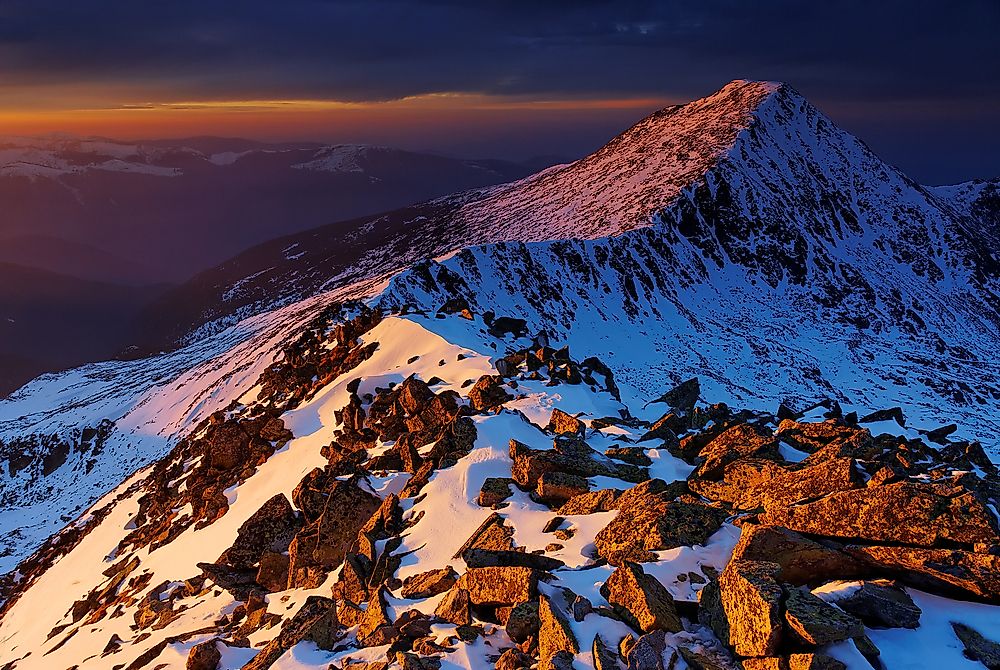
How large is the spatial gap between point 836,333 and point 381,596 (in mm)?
82826

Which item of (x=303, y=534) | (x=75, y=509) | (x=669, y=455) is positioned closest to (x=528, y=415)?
(x=669, y=455)

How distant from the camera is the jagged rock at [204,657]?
14.7 metres

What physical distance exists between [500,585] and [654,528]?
3752mm

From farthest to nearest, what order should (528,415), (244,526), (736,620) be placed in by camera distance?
(528,415), (244,526), (736,620)

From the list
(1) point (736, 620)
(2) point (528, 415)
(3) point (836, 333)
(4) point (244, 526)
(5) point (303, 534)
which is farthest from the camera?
(3) point (836, 333)

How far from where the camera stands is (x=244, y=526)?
22250mm

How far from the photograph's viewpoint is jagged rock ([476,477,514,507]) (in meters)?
17.8

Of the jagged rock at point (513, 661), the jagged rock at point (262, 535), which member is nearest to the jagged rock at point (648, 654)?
the jagged rock at point (513, 661)

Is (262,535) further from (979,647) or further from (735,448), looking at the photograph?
(979,647)

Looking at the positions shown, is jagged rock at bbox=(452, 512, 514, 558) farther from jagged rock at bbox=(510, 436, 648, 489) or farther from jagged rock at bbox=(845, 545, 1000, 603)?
jagged rock at bbox=(845, 545, 1000, 603)

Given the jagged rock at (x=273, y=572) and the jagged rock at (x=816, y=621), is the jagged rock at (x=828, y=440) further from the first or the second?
the jagged rock at (x=273, y=572)

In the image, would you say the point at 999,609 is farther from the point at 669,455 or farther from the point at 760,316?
the point at 760,316

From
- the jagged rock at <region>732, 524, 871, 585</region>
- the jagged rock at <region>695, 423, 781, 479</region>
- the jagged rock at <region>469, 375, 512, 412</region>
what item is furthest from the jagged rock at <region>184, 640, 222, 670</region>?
the jagged rock at <region>695, 423, 781, 479</region>

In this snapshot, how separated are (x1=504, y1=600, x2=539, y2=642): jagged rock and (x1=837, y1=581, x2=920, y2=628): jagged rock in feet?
16.9
